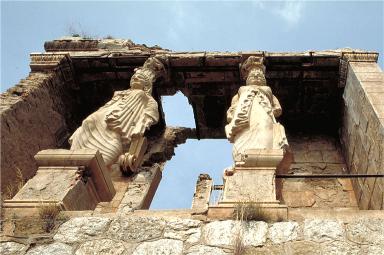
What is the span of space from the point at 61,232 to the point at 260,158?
5.69 feet

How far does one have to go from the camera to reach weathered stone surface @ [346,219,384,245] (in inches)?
141

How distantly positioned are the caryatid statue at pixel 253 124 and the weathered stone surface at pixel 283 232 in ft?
2.95

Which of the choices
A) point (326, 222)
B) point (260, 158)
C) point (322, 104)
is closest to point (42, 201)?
point (260, 158)

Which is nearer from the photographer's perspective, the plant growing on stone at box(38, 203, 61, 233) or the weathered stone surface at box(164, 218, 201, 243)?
the weathered stone surface at box(164, 218, 201, 243)

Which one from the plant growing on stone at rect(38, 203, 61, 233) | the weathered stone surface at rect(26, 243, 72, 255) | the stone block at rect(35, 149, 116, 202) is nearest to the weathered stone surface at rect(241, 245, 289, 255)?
the weathered stone surface at rect(26, 243, 72, 255)

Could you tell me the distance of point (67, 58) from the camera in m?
8.66

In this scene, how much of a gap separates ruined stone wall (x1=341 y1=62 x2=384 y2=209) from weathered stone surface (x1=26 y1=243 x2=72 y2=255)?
3.83m

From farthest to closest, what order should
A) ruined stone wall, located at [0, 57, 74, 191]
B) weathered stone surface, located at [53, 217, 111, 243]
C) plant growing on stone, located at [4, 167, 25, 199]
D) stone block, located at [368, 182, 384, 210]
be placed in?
ruined stone wall, located at [0, 57, 74, 191]
stone block, located at [368, 182, 384, 210]
plant growing on stone, located at [4, 167, 25, 199]
weathered stone surface, located at [53, 217, 111, 243]

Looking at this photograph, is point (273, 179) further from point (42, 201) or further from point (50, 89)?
point (50, 89)

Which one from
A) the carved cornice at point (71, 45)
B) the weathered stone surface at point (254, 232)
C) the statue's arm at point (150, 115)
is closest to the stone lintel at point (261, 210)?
the weathered stone surface at point (254, 232)

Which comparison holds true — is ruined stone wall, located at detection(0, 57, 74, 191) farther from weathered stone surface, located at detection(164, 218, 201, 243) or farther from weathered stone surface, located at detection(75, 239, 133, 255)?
weathered stone surface, located at detection(164, 218, 201, 243)

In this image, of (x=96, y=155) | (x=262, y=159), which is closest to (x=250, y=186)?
(x=262, y=159)

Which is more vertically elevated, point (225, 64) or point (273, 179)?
point (225, 64)

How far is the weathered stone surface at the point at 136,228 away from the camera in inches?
148
